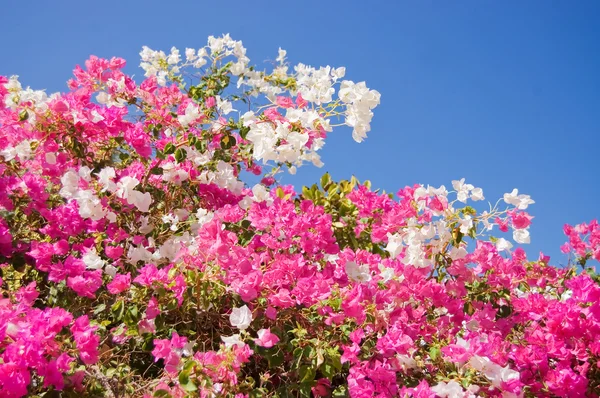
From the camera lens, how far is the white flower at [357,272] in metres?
2.45

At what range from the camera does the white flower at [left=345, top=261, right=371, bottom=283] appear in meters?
2.45

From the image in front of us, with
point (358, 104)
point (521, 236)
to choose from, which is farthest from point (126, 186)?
point (521, 236)

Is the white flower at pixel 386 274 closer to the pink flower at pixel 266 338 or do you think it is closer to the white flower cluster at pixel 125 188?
the pink flower at pixel 266 338

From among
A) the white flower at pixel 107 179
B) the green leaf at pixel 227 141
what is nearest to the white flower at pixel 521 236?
the green leaf at pixel 227 141

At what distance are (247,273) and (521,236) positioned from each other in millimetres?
1323

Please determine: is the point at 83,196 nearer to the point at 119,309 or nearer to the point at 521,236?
the point at 119,309

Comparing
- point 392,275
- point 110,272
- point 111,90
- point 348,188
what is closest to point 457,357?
point 392,275

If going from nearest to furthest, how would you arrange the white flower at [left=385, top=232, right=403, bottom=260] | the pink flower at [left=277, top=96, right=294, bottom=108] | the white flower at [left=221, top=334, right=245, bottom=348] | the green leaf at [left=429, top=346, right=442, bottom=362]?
the white flower at [left=221, top=334, right=245, bottom=348]
the green leaf at [left=429, top=346, right=442, bottom=362]
the white flower at [left=385, top=232, right=403, bottom=260]
the pink flower at [left=277, top=96, right=294, bottom=108]

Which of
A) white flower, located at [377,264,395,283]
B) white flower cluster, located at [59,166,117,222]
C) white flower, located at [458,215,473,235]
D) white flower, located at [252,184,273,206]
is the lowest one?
white flower, located at [377,264,395,283]

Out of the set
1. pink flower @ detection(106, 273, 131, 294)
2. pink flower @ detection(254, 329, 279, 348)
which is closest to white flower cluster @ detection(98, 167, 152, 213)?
pink flower @ detection(106, 273, 131, 294)

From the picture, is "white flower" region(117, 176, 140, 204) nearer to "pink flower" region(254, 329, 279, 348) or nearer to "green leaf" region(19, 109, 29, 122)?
"green leaf" region(19, 109, 29, 122)

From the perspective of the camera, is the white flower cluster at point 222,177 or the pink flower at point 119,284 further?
the white flower cluster at point 222,177

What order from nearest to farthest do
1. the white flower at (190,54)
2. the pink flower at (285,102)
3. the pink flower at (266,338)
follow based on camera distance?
the pink flower at (266,338) < the pink flower at (285,102) < the white flower at (190,54)

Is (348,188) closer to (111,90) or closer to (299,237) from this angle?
(299,237)
